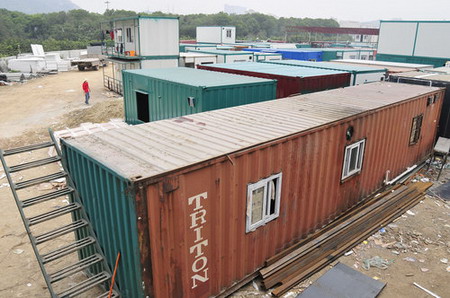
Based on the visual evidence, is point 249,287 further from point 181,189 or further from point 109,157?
point 109,157

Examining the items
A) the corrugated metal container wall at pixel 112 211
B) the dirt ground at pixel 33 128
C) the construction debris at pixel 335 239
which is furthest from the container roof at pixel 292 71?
the corrugated metal container wall at pixel 112 211

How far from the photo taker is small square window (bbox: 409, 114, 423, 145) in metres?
11.0

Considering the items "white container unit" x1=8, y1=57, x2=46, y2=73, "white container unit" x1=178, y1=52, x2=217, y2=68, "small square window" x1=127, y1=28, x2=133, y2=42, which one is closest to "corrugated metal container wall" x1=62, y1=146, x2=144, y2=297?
"small square window" x1=127, y1=28, x2=133, y2=42

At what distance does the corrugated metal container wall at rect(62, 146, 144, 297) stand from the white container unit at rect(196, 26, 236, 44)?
48238 mm

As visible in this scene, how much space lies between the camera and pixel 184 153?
5.21m

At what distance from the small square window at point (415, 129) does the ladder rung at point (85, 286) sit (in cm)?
1008

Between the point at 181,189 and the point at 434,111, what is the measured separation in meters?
11.6

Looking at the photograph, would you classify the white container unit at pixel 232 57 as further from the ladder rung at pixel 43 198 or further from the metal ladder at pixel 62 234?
the ladder rung at pixel 43 198

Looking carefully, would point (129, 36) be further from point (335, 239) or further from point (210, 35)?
point (210, 35)

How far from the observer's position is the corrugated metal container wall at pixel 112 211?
4523mm

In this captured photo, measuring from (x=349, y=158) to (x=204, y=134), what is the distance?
379cm

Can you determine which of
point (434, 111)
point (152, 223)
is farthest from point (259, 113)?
point (434, 111)

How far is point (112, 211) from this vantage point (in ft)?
16.1

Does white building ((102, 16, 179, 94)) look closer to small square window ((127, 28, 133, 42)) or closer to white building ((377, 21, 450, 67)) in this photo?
small square window ((127, 28, 133, 42))
